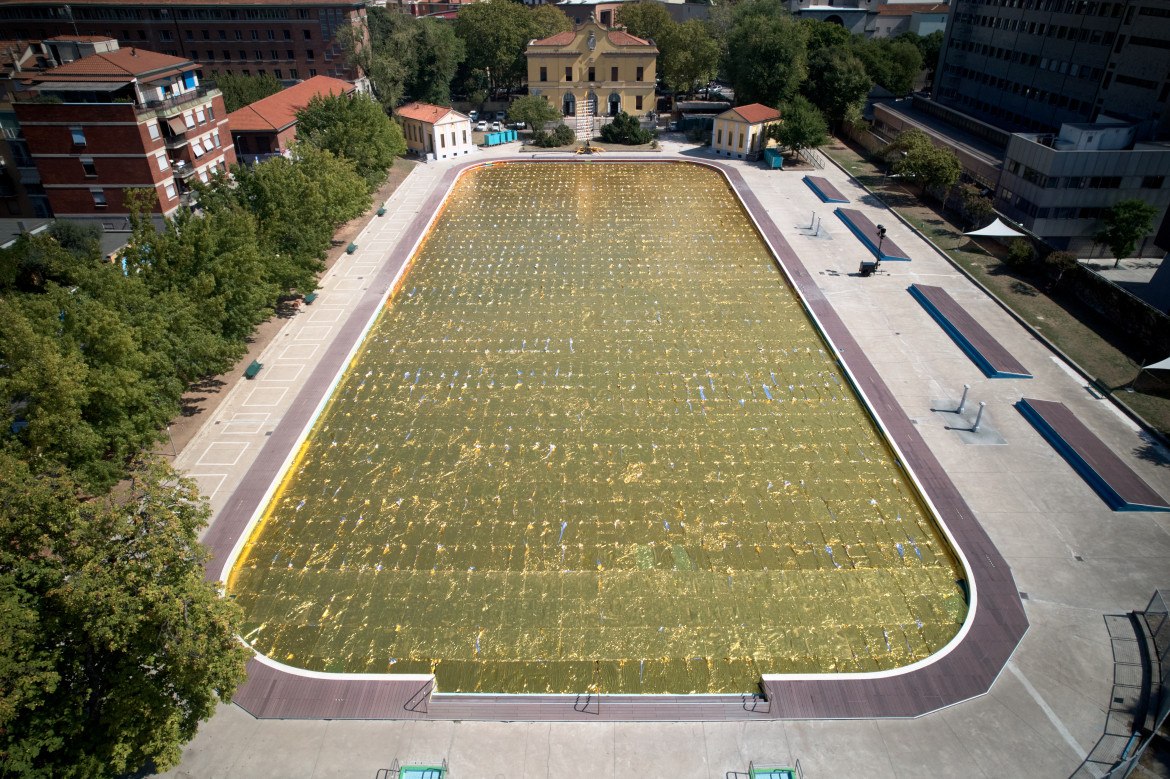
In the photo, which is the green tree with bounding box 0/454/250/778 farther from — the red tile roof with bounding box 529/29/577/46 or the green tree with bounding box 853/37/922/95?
the green tree with bounding box 853/37/922/95

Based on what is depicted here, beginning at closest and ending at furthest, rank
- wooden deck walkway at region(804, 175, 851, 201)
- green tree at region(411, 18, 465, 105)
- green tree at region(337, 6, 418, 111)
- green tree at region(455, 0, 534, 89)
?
1. wooden deck walkway at region(804, 175, 851, 201)
2. green tree at region(337, 6, 418, 111)
3. green tree at region(411, 18, 465, 105)
4. green tree at region(455, 0, 534, 89)

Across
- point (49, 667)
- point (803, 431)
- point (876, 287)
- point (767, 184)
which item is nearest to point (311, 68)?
point (767, 184)

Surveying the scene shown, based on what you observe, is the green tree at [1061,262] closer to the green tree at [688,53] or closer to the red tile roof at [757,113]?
the red tile roof at [757,113]

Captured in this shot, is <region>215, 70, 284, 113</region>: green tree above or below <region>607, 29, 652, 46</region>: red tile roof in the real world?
below

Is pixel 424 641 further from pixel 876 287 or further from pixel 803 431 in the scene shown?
pixel 876 287


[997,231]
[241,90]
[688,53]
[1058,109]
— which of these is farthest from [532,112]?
[1058,109]

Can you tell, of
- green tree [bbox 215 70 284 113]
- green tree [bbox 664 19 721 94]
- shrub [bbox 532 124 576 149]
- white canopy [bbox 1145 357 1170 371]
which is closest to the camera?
white canopy [bbox 1145 357 1170 371]

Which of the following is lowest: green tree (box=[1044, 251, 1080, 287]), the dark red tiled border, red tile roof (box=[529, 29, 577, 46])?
the dark red tiled border

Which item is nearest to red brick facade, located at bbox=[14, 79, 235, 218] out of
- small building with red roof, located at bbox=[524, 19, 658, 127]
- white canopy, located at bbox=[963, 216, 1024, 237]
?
small building with red roof, located at bbox=[524, 19, 658, 127]
